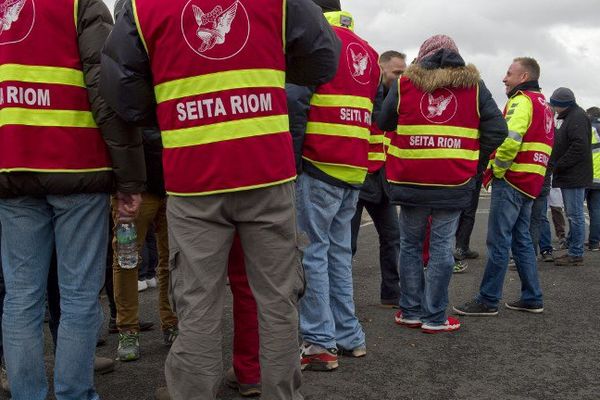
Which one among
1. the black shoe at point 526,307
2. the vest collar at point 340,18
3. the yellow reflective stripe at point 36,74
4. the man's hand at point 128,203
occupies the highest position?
the vest collar at point 340,18

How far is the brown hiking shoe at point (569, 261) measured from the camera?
7.43 metres

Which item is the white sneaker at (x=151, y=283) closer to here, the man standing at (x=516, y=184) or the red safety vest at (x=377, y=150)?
the red safety vest at (x=377, y=150)

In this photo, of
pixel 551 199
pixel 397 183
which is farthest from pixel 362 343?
pixel 551 199

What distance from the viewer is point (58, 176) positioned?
8.51 ft

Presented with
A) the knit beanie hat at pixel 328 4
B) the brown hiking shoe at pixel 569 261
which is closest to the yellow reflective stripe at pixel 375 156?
the knit beanie hat at pixel 328 4

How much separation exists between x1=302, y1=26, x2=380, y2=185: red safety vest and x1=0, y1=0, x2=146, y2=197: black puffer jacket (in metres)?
1.10

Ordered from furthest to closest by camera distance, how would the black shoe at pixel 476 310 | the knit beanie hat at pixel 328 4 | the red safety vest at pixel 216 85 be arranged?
the black shoe at pixel 476 310 < the knit beanie hat at pixel 328 4 < the red safety vest at pixel 216 85

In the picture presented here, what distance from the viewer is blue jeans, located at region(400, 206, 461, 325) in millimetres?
4293

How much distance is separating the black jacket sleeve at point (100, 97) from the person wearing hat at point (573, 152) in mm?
6304

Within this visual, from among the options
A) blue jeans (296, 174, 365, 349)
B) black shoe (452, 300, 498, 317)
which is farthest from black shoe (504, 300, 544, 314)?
blue jeans (296, 174, 365, 349)

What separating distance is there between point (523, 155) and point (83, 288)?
11.6ft

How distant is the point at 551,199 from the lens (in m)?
9.66

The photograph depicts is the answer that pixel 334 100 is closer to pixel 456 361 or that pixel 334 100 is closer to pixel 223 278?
pixel 223 278

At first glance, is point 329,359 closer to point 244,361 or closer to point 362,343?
point 362,343
